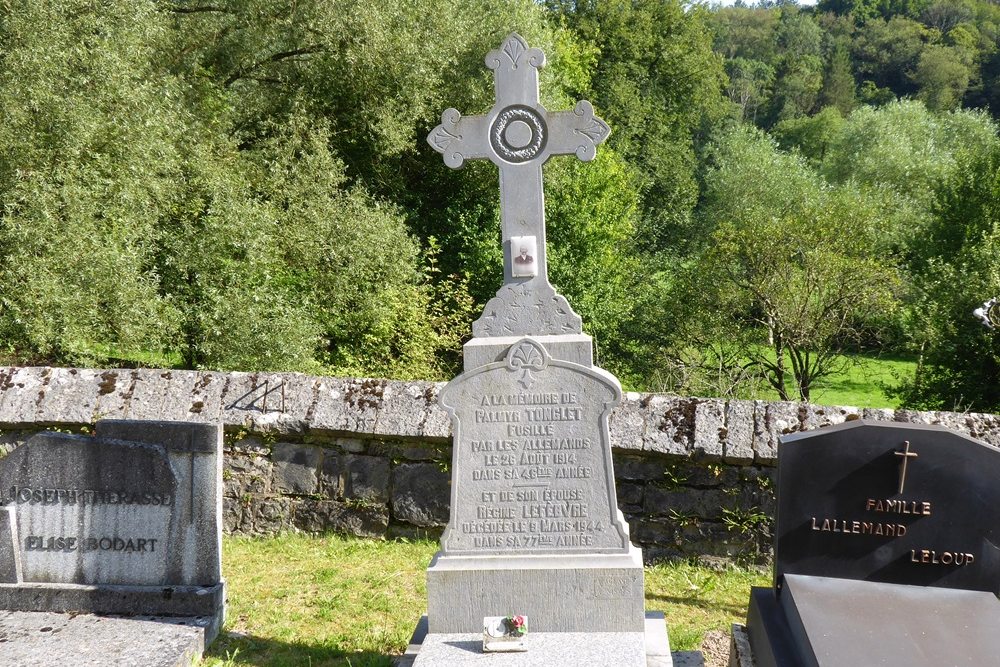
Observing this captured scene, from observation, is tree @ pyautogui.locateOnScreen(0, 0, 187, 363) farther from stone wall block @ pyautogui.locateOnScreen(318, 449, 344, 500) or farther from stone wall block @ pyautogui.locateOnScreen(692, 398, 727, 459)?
stone wall block @ pyautogui.locateOnScreen(692, 398, 727, 459)

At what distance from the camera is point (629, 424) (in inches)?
219

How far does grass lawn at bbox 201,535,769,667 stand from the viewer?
457 cm

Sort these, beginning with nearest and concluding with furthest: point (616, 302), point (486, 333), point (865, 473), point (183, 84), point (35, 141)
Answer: point (865, 473) < point (486, 333) < point (35, 141) < point (183, 84) < point (616, 302)

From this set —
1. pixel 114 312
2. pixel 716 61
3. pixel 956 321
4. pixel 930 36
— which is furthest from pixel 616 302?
pixel 930 36

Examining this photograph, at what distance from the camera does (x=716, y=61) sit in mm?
31391

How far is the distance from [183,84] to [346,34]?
2561 millimetres

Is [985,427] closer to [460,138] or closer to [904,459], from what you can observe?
[904,459]

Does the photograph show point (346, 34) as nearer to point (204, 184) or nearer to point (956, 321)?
point (204, 184)

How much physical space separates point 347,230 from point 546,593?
30.2 feet

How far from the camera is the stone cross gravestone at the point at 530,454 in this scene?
14.0ft

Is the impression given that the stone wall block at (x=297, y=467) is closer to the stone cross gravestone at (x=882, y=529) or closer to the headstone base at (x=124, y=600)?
the headstone base at (x=124, y=600)

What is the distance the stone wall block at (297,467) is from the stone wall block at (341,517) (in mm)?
111

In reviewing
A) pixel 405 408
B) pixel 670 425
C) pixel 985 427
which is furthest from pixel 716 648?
pixel 405 408

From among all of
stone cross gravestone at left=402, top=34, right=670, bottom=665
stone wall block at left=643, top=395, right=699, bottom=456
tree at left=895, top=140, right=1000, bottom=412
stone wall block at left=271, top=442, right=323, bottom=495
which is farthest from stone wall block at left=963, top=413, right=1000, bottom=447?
tree at left=895, top=140, right=1000, bottom=412
